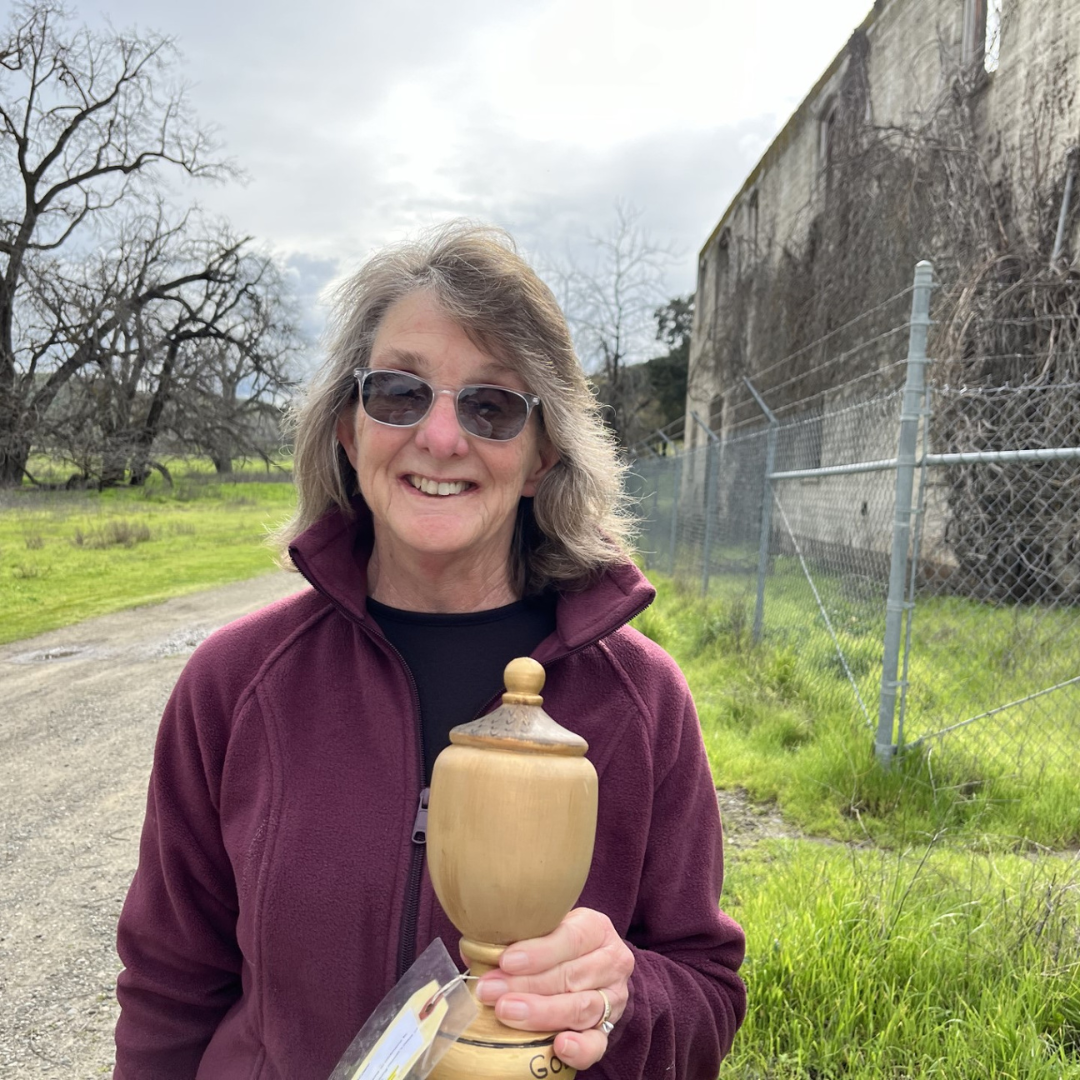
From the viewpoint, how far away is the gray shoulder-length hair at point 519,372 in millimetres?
1554

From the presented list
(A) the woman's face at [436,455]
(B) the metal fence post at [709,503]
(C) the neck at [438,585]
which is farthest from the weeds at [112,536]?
(A) the woman's face at [436,455]

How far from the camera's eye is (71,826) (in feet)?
15.0

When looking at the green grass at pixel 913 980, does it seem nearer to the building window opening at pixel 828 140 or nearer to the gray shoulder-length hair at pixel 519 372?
the gray shoulder-length hair at pixel 519 372

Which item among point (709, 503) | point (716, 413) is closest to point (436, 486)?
point (709, 503)

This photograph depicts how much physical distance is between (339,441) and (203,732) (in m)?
0.58

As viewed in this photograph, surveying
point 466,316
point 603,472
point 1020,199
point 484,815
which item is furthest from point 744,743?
point 1020,199

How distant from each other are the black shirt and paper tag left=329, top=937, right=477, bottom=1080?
535mm

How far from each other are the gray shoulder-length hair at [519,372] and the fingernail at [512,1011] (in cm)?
84

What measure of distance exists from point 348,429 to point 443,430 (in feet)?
1.21

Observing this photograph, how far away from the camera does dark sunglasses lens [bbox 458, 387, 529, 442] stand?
150 centimetres

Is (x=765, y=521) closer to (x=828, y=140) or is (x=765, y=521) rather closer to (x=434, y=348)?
(x=434, y=348)

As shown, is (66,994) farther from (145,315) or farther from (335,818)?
(145,315)

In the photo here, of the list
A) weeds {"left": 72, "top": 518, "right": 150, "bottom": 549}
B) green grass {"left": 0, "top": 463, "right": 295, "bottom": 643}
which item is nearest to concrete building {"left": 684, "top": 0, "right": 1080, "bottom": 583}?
green grass {"left": 0, "top": 463, "right": 295, "bottom": 643}

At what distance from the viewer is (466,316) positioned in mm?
1524
